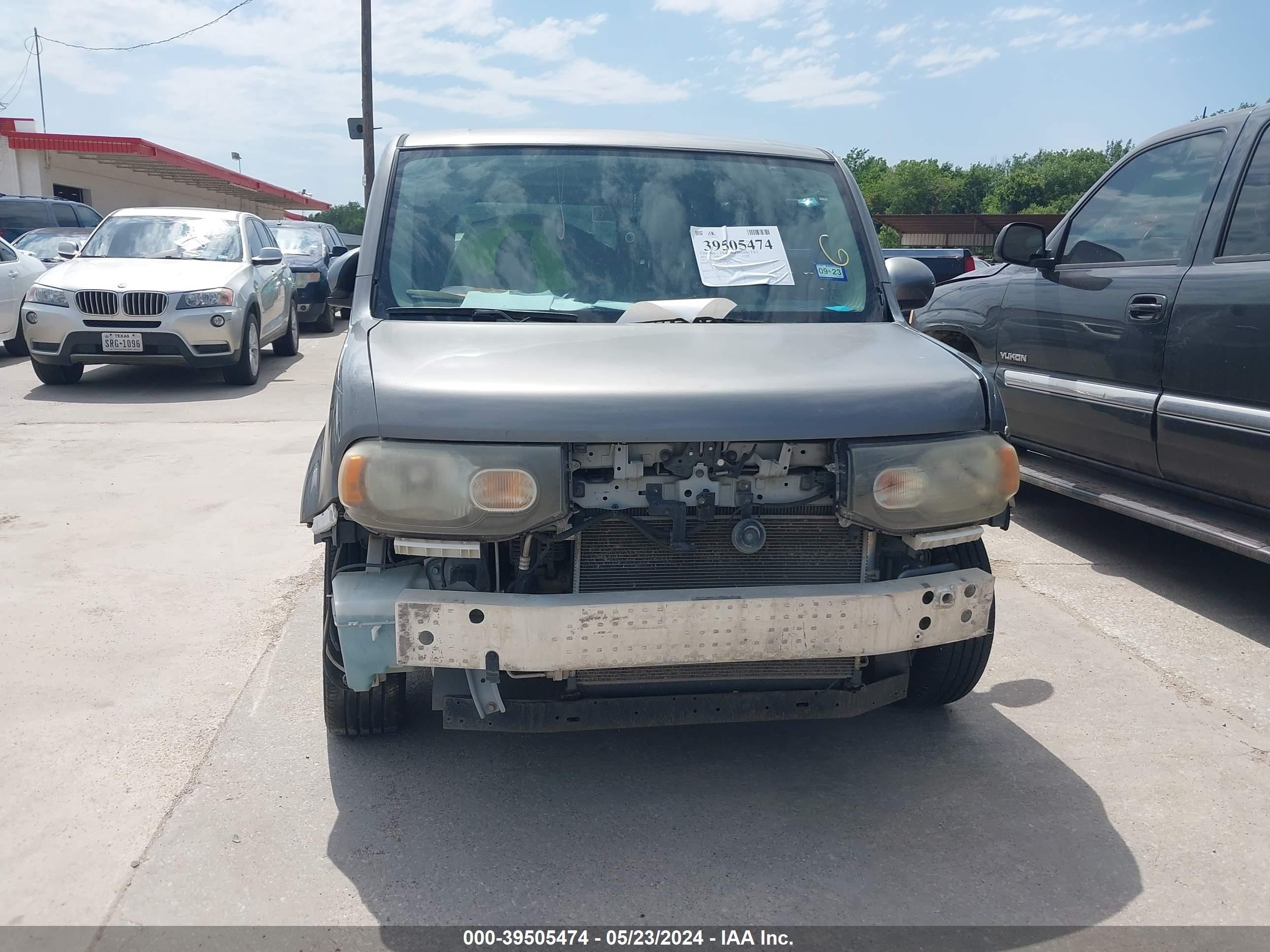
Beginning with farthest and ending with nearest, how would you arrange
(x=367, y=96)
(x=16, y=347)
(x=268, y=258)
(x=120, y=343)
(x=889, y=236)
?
(x=889, y=236) < (x=367, y=96) < (x=16, y=347) < (x=268, y=258) < (x=120, y=343)

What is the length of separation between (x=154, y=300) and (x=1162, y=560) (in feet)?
28.5

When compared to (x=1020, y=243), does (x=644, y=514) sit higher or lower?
lower

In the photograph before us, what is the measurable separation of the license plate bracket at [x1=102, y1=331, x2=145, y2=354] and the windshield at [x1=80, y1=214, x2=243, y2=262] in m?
1.23

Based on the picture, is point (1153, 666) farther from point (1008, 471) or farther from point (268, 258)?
point (268, 258)

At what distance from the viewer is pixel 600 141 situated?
12.9 feet

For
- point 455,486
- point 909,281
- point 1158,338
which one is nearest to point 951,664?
point 909,281

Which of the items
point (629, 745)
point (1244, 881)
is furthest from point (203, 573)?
point (1244, 881)

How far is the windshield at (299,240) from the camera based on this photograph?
17.1 meters

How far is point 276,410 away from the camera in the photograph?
9.38 m

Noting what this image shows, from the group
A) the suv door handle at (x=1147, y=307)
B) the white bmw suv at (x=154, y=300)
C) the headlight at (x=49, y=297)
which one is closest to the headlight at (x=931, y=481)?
the suv door handle at (x=1147, y=307)

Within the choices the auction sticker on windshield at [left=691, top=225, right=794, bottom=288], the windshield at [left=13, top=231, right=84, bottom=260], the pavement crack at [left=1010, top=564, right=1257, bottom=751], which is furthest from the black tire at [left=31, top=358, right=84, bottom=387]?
the pavement crack at [left=1010, top=564, right=1257, bottom=751]

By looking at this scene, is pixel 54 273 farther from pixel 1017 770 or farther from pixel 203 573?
pixel 1017 770

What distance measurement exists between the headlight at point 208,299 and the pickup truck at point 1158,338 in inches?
288

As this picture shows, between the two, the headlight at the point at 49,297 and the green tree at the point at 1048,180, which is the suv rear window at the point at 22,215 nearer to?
the headlight at the point at 49,297
